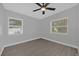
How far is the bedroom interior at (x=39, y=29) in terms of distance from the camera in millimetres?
3494

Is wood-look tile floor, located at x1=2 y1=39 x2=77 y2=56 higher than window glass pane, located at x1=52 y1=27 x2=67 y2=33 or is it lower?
lower

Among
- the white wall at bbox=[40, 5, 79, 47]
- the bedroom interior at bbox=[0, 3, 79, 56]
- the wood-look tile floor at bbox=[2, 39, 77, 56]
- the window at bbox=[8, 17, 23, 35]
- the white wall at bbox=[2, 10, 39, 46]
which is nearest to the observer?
the wood-look tile floor at bbox=[2, 39, 77, 56]

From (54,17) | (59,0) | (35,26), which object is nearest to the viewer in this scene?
(59,0)

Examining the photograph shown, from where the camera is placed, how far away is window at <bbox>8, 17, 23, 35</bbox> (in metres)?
4.77

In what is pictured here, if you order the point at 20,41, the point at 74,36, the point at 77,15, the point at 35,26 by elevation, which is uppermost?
the point at 77,15

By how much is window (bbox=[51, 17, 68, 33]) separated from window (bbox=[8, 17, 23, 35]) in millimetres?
2456

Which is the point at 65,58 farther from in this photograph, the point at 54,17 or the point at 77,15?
the point at 54,17

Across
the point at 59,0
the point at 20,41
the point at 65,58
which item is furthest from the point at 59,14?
the point at 65,58

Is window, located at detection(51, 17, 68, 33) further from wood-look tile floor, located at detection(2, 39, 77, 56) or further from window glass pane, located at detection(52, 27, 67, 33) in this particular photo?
wood-look tile floor, located at detection(2, 39, 77, 56)

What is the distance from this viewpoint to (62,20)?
5121 millimetres

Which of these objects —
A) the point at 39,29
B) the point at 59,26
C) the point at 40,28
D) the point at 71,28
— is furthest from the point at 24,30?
the point at 71,28

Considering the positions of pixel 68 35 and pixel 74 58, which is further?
pixel 68 35

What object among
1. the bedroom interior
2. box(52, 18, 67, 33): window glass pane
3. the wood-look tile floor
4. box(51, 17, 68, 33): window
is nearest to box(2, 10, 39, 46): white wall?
the bedroom interior

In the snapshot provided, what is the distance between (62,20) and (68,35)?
117 cm
